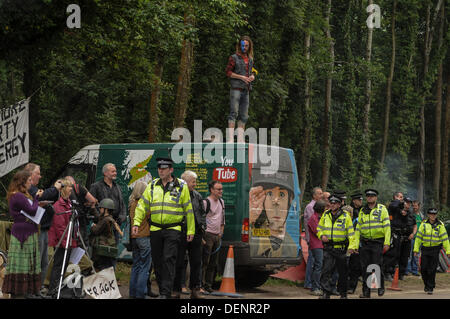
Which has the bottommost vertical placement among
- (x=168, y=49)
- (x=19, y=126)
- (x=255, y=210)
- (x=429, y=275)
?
(x=429, y=275)

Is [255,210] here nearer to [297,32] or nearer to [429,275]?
[429,275]

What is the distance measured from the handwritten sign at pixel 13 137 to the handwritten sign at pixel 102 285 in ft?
21.2

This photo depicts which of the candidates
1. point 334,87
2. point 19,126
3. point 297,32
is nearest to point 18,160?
point 19,126

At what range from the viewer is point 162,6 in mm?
18875

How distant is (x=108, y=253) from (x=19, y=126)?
6318 mm

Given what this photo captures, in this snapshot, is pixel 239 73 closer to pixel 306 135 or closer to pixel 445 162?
pixel 306 135

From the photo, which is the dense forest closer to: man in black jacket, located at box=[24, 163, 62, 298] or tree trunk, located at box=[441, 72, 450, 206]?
tree trunk, located at box=[441, 72, 450, 206]

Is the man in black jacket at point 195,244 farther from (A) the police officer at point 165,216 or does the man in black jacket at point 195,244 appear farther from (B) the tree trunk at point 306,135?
(B) the tree trunk at point 306,135

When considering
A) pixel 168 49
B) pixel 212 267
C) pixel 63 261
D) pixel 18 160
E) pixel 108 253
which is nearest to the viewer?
pixel 63 261

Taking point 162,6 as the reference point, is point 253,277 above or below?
below

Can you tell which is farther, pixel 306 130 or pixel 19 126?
pixel 306 130

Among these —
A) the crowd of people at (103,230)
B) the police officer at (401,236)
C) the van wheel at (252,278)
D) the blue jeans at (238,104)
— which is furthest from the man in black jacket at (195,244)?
the police officer at (401,236)

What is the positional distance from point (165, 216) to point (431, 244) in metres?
7.61

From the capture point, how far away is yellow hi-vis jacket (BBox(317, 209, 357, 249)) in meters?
13.8
